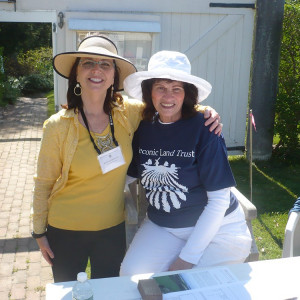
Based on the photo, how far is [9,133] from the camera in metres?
9.91

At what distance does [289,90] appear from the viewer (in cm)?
728

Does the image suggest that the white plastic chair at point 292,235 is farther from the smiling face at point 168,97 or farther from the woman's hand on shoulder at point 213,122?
the smiling face at point 168,97

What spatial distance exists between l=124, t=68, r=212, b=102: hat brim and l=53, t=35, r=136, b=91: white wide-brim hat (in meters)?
0.08

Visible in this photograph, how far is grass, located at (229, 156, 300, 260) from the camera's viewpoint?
4.28m

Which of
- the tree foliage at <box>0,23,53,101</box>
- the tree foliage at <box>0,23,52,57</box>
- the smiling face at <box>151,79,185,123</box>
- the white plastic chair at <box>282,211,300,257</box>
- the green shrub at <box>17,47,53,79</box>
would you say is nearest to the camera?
the smiling face at <box>151,79,185,123</box>

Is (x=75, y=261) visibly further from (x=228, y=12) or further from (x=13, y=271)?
(x=228, y=12)

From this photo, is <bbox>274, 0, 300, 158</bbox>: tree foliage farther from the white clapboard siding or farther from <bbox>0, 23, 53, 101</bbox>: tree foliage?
<bbox>0, 23, 53, 101</bbox>: tree foliage

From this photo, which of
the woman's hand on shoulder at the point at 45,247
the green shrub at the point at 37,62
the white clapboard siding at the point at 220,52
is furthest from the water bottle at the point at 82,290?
the green shrub at the point at 37,62

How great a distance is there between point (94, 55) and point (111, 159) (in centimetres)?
60

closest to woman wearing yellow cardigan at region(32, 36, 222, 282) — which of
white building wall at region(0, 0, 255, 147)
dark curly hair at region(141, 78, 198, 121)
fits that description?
dark curly hair at region(141, 78, 198, 121)

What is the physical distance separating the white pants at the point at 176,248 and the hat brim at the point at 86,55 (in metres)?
1.03

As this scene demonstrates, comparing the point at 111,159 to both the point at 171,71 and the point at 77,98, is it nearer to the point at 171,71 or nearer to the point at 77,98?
the point at 77,98

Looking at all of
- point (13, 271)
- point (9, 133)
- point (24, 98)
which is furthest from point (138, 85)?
point (24, 98)

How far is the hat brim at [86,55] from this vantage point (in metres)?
2.32
